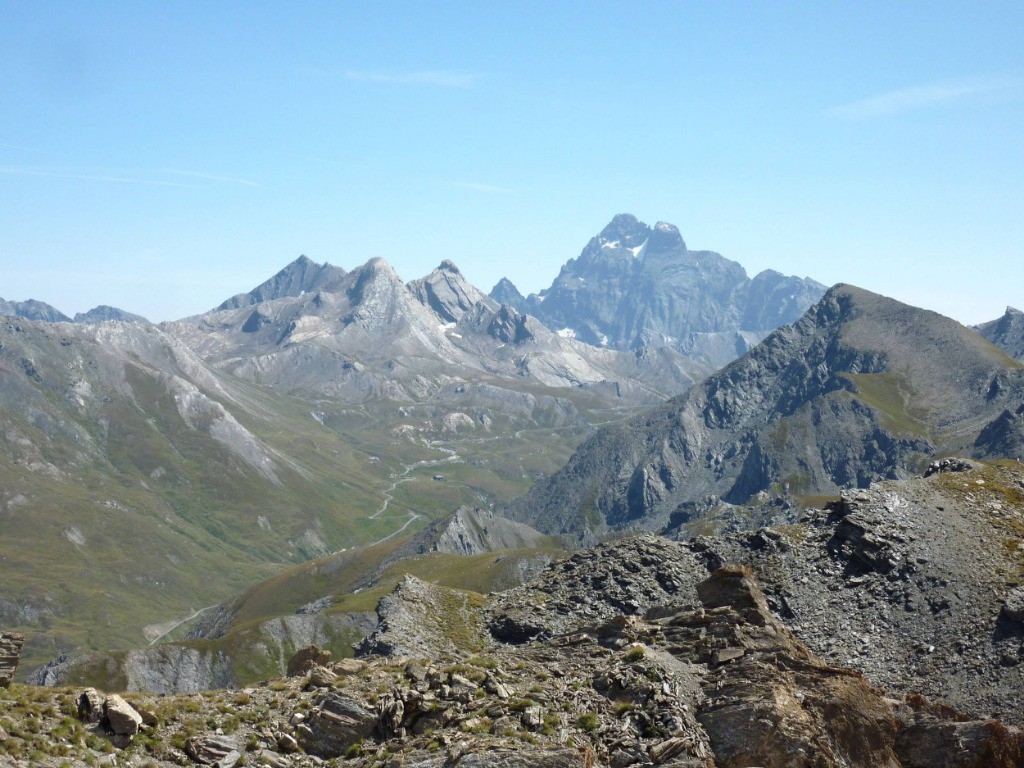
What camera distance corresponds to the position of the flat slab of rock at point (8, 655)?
41.6 m

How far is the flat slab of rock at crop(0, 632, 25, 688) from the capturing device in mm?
41581

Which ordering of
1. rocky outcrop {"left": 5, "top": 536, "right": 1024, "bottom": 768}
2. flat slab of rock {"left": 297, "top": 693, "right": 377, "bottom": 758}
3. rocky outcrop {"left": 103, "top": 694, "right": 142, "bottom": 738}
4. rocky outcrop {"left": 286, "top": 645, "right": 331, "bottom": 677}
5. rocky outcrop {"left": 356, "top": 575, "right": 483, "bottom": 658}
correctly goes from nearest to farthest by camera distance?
1. rocky outcrop {"left": 5, "top": 536, "right": 1024, "bottom": 768}
2. rocky outcrop {"left": 103, "top": 694, "right": 142, "bottom": 738}
3. flat slab of rock {"left": 297, "top": 693, "right": 377, "bottom": 758}
4. rocky outcrop {"left": 286, "top": 645, "right": 331, "bottom": 677}
5. rocky outcrop {"left": 356, "top": 575, "right": 483, "bottom": 658}

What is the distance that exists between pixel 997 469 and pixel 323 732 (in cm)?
7407

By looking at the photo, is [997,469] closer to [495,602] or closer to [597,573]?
[597,573]

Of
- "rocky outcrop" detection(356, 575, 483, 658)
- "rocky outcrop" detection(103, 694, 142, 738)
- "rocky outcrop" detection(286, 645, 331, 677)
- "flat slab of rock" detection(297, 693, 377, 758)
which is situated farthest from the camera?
"rocky outcrop" detection(356, 575, 483, 658)

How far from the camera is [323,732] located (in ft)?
131

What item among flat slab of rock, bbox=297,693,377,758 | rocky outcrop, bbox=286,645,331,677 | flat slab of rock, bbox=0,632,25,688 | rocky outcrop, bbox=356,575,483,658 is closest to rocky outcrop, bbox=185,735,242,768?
flat slab of rock, bbox=297,693,377,758

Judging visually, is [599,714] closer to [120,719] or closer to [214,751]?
[214,751]

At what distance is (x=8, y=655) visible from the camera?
140 feet

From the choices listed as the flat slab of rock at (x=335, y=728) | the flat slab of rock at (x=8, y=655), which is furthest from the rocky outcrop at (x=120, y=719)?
the flat slab of rock at (x=8, y=655)

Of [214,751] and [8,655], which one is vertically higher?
[8,655]

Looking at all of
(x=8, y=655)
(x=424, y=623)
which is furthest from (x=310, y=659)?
(x=424, y=623)

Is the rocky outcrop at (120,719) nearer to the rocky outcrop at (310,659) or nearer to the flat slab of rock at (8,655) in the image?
the flat slab of rock at (8,655)

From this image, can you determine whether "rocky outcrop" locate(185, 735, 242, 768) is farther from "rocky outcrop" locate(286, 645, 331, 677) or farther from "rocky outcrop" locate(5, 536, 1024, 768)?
"rocky outcrop" locate(286, 645, 331, 677)
